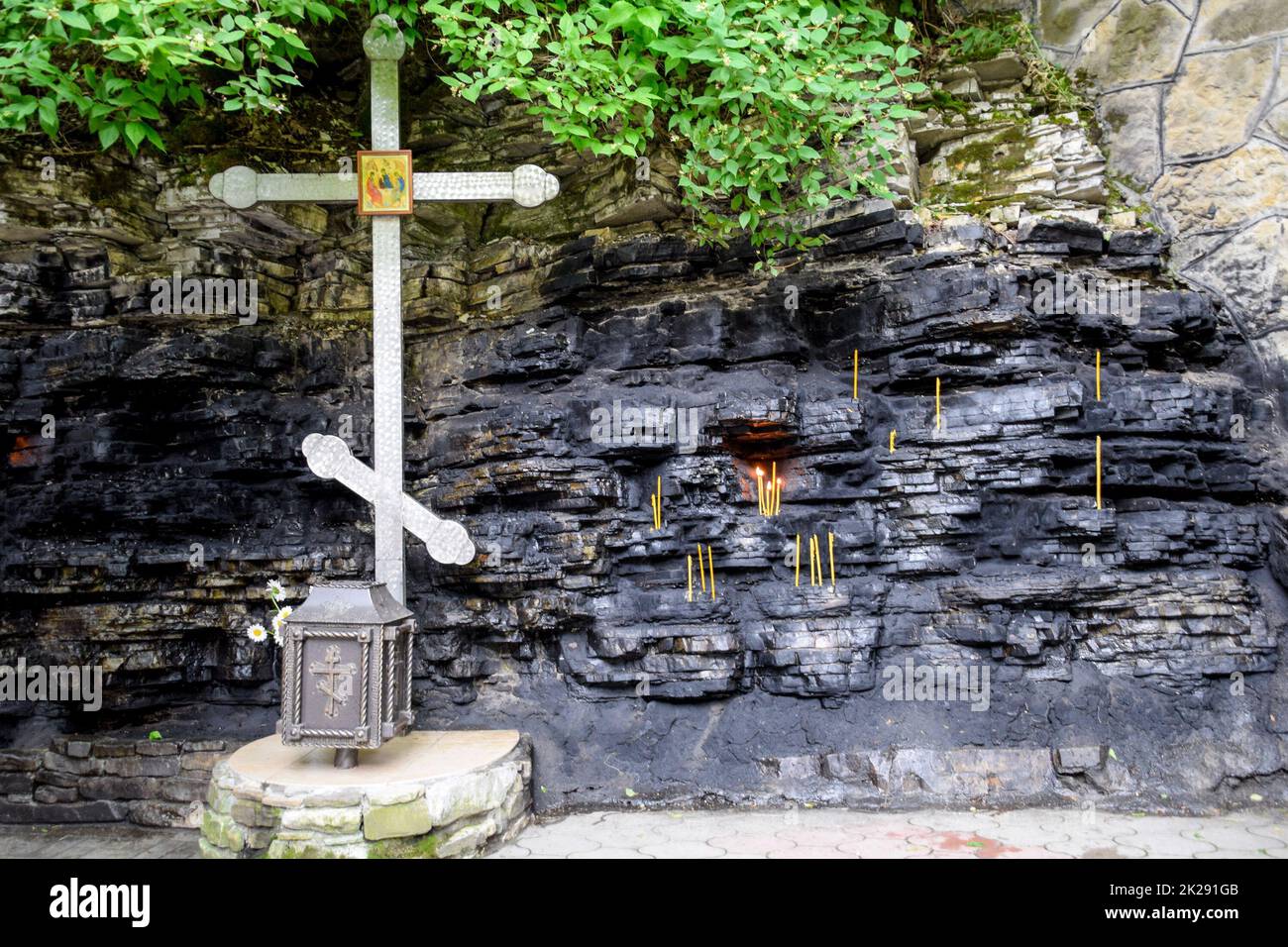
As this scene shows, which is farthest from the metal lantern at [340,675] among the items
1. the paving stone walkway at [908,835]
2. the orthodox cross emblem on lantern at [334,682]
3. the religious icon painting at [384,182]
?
the religious icon painting at [384,182]

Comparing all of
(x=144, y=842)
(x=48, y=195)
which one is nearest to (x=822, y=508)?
(x=144, y=842)

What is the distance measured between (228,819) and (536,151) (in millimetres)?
6158

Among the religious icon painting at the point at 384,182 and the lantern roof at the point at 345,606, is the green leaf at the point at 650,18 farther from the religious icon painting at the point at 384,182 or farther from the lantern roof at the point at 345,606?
the lantern roof at the point at 345,606

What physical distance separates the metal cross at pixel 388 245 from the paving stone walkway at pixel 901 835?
2133mm

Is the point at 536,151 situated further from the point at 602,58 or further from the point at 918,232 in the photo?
the point at 918,232

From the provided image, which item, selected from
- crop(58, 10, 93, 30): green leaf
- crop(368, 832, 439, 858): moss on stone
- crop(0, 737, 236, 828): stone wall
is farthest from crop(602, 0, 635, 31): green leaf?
crop(0, 737, 236, 828): stone wall

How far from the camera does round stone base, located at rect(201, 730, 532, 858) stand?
505 centimetres

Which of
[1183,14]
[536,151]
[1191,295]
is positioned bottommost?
[1191,295]

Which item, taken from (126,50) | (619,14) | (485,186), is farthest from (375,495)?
(619,14)

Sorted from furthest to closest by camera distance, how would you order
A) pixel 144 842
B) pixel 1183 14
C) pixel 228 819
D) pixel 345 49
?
pixel 345 49 → pixel 1183 14 → pixel 144 842 → pixel 228 819

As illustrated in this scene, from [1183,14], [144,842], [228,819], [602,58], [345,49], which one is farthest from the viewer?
[345,49]

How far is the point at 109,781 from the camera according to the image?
7176 millimetres

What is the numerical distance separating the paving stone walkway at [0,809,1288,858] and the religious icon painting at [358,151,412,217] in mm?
4605

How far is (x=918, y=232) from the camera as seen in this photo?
7.36 m
